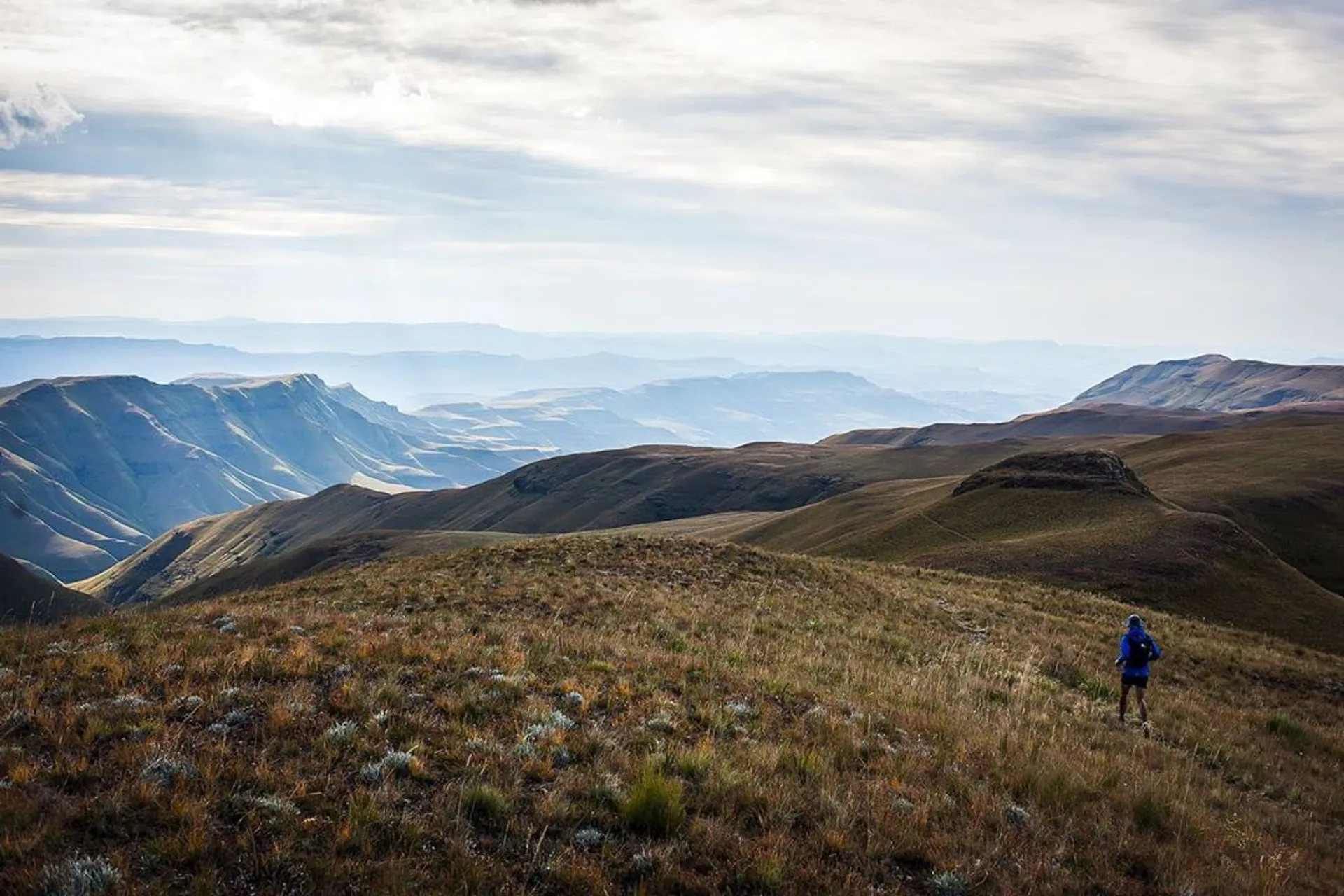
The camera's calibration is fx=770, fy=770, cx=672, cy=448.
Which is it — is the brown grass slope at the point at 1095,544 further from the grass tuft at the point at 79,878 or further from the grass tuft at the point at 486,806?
the grass tuft at the point at 79,878

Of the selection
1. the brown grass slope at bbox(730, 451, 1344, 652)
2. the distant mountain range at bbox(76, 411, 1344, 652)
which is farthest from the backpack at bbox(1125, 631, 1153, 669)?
the distant mountain range at bbox(76, 411, 1344, 652)

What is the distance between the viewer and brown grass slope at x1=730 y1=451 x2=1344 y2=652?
137 feet

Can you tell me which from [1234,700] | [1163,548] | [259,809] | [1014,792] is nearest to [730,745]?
[1014,792]

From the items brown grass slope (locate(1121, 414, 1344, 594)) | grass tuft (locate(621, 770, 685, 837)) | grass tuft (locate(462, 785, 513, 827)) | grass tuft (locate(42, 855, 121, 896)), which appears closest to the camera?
grass tuft (locate(42, 855, 121, 896))

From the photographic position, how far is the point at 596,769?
9180 mm

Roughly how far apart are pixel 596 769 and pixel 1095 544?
160 ft

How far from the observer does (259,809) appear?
24.5ft

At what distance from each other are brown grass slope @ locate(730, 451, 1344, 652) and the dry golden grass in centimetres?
2553

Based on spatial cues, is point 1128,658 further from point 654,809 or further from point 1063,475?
point 1063,475

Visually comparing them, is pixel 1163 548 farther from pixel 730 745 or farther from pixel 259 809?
pixel 259 809

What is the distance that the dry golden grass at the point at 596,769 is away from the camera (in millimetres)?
7176

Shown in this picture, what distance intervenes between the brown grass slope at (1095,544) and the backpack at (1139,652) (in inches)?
1059

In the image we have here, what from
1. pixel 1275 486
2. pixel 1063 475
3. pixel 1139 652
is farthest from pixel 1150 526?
pixel 1139 652

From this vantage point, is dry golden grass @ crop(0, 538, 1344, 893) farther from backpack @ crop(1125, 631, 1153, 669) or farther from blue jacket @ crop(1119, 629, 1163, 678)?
backpack @ crop(1125, 631, 1153, 669)
